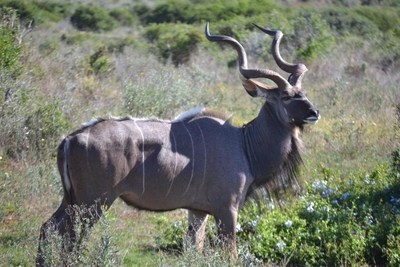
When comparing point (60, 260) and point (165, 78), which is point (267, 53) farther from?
point (60, 260)

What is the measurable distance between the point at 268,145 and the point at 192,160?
2.50 ft

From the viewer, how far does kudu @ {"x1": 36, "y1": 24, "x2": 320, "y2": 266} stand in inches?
202

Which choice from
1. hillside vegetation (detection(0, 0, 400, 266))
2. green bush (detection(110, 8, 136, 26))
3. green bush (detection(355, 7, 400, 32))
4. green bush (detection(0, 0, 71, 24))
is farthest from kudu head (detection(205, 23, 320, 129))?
green bush (detection(110, 8, 136, 26))

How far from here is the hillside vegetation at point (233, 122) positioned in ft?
19.0

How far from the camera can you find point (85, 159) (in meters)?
5.09

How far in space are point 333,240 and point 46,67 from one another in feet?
18.7

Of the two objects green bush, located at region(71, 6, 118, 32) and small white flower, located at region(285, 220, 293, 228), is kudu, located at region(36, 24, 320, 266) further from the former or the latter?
green bush, located at region(71, 6, 118, 32)

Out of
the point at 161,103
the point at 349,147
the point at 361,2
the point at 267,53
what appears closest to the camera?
the point at 349,147

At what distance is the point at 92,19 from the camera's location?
2286cm

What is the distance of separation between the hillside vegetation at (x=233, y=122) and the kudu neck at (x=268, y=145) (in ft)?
1.00

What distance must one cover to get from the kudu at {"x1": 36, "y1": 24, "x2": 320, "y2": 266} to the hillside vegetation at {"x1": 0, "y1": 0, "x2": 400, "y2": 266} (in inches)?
11.6

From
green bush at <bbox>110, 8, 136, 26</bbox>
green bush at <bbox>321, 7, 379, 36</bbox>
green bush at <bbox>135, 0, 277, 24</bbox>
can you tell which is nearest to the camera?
green bush at <bbox>321, 7, 379, 36</bbox>

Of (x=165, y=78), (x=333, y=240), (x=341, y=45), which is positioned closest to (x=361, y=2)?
(x=341, y=45)

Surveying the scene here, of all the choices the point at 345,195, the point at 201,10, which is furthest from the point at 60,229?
the point at 201,10
